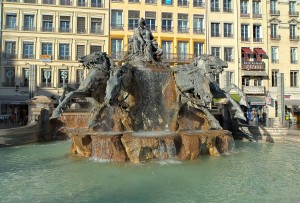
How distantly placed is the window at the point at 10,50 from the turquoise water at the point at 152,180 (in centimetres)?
3113

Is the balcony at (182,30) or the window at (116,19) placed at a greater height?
the window at (116,19)

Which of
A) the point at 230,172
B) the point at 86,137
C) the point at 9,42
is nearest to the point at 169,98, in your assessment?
the point at 86,137

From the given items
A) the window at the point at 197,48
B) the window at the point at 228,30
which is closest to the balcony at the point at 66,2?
the window at the point at 197,48

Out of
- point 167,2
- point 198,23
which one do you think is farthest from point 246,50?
point 167,2

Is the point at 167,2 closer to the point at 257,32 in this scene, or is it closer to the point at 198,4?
the point at 198,4

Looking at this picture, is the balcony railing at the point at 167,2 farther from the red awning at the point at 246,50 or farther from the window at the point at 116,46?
the red awning at the point at 246,50

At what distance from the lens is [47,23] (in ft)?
135

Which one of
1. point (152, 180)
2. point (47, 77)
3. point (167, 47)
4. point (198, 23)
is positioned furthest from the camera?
point (198, 23)

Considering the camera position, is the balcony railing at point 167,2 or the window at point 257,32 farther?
the window at point 257,32

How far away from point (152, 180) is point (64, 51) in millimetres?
35881

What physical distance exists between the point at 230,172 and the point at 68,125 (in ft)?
39.8

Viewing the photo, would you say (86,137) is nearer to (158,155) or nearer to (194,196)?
(158,155)

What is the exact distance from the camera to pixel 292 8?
147ft

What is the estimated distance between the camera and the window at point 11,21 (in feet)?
131
